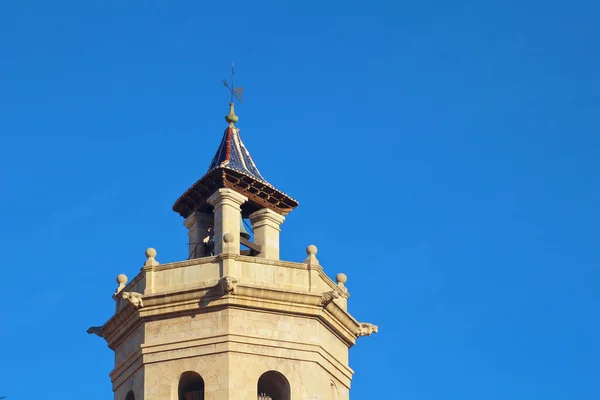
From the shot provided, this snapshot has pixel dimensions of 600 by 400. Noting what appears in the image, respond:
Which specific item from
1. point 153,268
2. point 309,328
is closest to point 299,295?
point 309,328

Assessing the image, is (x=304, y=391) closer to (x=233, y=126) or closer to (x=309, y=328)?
(x=309, y=328)

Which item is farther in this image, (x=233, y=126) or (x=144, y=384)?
(x=233, y=126)

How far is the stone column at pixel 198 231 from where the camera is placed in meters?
47.7

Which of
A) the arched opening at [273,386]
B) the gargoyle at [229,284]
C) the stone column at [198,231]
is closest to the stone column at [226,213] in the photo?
the stone column at [198,231]

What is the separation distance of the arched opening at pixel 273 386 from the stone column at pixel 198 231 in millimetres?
5083

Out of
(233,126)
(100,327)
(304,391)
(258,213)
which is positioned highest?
(233,126)

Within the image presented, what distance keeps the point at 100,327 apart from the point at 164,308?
9.24ft

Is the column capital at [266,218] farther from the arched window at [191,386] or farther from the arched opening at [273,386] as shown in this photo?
the arched window at [191,386]

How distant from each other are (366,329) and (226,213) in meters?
5.00

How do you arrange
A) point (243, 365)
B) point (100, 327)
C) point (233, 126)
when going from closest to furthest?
point (243, 365) → point (100, 327) → point (233, 126)

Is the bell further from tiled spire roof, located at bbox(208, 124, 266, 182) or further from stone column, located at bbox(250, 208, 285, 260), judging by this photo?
tiled spire roof, located at bbox(208, 124, 266, 182)

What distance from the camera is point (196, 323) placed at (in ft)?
143

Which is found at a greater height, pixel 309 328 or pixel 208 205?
pixel 208 205

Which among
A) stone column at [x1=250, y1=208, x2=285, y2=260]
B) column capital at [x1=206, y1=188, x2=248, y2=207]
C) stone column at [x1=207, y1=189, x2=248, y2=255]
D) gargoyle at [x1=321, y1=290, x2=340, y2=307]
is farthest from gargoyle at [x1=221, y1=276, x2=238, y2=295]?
column capital at [x1=206, y1=188, x2=248, y2=207]
